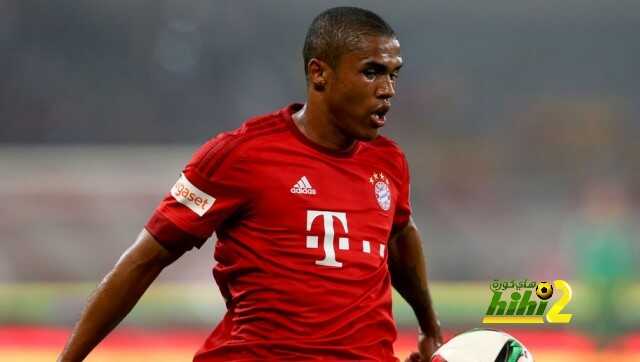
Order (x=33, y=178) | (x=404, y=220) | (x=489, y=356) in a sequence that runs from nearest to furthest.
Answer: (x=489, y=356) → (x=404, y=220) → (x=33, y=178)

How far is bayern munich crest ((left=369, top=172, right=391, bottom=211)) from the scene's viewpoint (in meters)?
3.02

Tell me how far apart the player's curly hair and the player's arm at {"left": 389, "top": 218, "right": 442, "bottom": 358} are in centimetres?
63

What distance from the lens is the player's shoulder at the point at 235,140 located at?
110 inches

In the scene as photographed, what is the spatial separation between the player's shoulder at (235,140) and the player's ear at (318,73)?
13 cm

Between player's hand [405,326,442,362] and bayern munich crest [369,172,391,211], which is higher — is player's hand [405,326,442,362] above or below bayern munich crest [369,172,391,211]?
below

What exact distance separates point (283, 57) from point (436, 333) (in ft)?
23.0

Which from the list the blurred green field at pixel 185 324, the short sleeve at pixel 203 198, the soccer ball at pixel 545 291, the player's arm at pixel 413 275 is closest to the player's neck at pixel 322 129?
the short sleeve at pixel 203 198

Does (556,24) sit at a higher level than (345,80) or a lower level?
higher

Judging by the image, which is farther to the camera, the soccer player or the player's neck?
the player's neck

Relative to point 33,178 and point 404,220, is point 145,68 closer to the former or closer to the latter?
point 33,178

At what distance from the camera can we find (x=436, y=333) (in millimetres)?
3377

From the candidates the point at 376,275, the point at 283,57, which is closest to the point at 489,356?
the point at 376,275

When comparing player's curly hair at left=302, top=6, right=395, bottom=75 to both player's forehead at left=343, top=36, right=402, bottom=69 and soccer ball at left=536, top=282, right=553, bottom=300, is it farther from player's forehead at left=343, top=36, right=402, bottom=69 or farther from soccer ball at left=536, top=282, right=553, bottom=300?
soccer ball at left=536, top=282, right=553, bottom=300

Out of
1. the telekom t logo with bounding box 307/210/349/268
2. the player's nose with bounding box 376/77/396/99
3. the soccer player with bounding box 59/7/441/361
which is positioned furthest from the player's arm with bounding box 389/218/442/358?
the player's nose with bounding box 376/77/396/99
